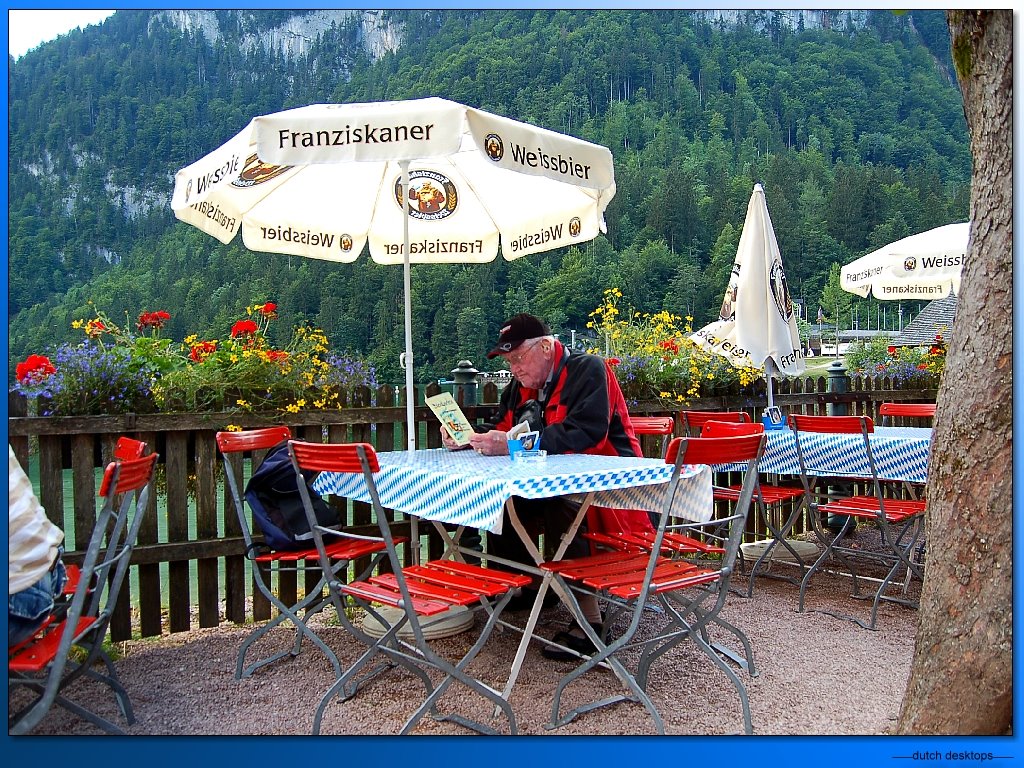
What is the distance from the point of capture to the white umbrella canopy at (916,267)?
7198mm

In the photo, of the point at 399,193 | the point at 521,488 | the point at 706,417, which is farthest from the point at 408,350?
the point at 706,417

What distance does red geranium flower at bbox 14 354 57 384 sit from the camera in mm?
4020

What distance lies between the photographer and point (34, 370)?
13.3 feet

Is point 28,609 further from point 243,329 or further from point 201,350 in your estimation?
point 243,329

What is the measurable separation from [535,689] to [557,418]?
1.22 meters

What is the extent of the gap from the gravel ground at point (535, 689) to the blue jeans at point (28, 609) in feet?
1.37

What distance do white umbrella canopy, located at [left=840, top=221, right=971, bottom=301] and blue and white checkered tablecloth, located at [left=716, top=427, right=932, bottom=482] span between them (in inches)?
86.3

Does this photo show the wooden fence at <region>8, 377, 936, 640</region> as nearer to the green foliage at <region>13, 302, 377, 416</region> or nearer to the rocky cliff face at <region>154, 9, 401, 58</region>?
the green foliage at <region>13, 302, 377, 416</region>

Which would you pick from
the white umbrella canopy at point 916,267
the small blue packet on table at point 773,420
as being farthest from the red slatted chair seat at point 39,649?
the white umbrella canopy at point 916,267

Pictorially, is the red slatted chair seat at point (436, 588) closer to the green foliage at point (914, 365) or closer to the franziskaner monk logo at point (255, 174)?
the franziskaner monk logo at point (255, 174)

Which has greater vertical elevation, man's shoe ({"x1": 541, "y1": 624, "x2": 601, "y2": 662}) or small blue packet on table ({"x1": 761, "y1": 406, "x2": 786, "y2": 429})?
small blue packet on table ({"x1": 761, "y1": 406, "x2": 786, "y2": 429})

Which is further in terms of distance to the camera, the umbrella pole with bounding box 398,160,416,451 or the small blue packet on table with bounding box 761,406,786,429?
the small blue packet on table with bounding box 761,406,786,429

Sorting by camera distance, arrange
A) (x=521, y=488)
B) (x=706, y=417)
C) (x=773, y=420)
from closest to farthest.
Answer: (x=521, y=488), (x=706, y=417), (x=773, y=420)

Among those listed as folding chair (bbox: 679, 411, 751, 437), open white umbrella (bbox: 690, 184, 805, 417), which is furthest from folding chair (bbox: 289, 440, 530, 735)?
open white umbrella (bbox: 690, 184, 805, 417)
